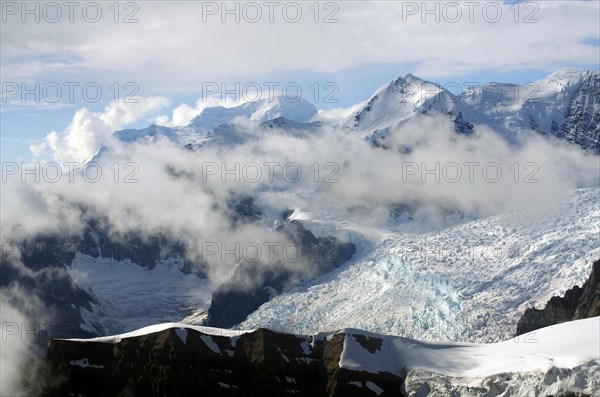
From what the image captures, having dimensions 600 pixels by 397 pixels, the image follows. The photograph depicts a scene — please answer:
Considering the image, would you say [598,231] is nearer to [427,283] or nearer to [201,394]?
[427,283]

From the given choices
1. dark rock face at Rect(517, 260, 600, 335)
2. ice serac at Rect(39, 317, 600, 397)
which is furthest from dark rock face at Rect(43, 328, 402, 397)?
dark rock face at Rect(517, 260, 600, 335)

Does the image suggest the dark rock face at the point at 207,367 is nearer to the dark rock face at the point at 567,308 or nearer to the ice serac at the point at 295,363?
the ice serac at the point at 295,363

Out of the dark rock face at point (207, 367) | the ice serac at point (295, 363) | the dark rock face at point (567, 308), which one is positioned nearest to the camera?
the ice serac at point (295, 363)

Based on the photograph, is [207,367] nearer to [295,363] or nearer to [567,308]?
[295,363]

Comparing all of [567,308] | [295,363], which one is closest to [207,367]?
[295,363]

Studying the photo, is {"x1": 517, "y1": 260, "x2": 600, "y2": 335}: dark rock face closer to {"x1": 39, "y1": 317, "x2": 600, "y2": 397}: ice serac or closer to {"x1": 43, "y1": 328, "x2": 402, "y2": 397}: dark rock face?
{"x1": 39, "y1": 317, "x2": 600, "y2": 397}: ice serac

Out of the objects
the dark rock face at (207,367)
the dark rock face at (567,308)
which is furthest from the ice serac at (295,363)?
the dark rock face at (567,308)
